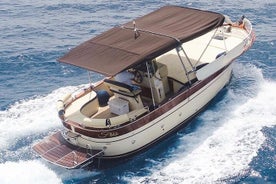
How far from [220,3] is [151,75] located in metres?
22.7

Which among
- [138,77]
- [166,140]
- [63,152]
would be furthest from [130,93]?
[63,152]

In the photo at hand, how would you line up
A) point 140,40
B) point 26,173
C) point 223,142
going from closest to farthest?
point 26,173, point 140,40, point 223,142

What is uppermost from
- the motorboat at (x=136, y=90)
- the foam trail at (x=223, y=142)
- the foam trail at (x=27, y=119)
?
the motorboat at (x=136, y=90)

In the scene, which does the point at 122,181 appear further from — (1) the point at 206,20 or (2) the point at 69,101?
(1) the point at 206,20

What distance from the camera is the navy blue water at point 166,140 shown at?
2309 cm

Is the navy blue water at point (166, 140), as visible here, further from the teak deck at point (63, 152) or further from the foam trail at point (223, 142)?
the teak deck at point (63, 152)

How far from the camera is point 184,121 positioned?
26.2 meters

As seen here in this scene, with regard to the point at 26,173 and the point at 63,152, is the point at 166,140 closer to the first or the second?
the point at 63,152

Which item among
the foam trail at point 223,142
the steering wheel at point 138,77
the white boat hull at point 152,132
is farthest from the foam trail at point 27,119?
the foam trail at point 223,142

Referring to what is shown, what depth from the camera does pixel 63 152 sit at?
2327 centimetres

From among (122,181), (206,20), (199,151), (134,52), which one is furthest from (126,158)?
(206,20)

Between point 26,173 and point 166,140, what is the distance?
7.86 metres

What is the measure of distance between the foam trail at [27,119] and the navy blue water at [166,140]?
6 cm

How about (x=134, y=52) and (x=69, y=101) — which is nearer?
(x=134, y=52)
